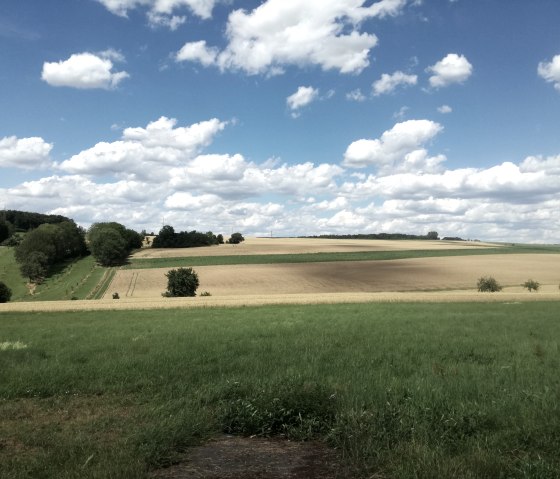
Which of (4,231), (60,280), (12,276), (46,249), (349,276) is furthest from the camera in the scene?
(4,231)

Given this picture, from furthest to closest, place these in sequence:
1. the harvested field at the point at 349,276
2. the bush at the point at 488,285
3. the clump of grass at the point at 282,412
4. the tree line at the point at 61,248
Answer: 1. the tree line at the point at 61,248
2. the harvested field at the point at 349,276
3. the bush at the point at 488,285
4. the clump of grass at the point at 282,412

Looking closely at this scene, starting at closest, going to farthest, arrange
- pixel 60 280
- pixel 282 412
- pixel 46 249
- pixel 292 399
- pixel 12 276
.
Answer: pixel 282 412, pixel 292 399, pixel 60 280, pixel 12 276, pixel 46 249

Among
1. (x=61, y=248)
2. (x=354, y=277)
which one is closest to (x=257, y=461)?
(x=354, y=277)

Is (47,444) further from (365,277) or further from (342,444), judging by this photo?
(365,277)

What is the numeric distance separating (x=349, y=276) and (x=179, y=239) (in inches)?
2873

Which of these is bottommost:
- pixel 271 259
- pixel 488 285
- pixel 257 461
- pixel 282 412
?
pixel 488 285

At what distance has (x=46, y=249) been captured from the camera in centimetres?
11300

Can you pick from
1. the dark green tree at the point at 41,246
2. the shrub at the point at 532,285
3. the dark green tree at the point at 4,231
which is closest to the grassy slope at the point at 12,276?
the dark green tree at the point at 41,246

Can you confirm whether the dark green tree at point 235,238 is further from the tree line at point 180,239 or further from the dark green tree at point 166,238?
the dark green tree at point 166,238

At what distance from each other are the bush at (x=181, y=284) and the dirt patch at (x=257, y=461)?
70.0 metres

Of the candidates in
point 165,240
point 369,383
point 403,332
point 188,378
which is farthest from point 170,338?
point 165,240

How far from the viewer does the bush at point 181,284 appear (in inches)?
2965

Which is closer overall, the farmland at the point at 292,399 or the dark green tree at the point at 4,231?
the farmland at the point at 292,399

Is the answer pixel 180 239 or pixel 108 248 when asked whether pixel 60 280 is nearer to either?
pixel 108 248
